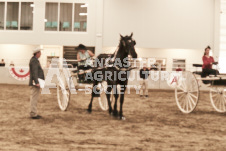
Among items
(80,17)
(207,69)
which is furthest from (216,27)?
(207,69)

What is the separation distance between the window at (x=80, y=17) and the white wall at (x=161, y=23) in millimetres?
1966

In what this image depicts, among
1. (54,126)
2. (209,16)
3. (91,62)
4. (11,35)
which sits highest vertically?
(209,16)

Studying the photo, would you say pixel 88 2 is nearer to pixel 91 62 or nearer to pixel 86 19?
pixel 86 19

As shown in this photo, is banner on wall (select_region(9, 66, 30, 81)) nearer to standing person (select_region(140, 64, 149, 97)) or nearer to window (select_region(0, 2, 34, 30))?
window (select_region(0, 2, 34, 30))

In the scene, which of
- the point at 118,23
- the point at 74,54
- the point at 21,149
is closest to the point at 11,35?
the point at 74,54

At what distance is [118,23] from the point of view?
2886 cm

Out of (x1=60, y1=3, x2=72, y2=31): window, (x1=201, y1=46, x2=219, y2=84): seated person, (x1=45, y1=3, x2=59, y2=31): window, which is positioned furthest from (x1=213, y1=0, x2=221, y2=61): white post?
(x1=201, y1=46, x2=219, y2=84): seated person

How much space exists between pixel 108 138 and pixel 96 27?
892 inches

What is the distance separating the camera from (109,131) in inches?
306

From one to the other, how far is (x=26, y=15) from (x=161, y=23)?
11.8m

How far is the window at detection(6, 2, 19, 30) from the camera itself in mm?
29938

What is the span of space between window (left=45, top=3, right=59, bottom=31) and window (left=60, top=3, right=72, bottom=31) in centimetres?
45

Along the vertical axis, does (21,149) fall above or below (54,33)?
below

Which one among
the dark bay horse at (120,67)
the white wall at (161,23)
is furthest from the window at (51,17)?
the dark bay horse at (120,67)
